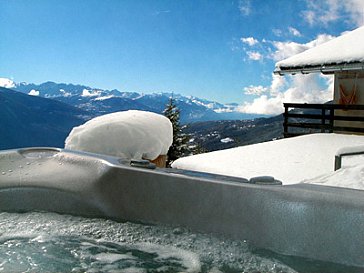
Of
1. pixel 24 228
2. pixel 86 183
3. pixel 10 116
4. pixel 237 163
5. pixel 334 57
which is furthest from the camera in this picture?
pixel 10 116

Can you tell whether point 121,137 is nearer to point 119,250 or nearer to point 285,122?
point 119,250

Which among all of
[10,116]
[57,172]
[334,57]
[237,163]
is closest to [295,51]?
[334,57]

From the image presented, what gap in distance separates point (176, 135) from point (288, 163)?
334 inches

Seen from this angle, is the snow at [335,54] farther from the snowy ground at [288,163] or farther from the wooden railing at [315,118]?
the snowy ground at [288,163]

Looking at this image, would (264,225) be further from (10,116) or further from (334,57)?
(10,116)

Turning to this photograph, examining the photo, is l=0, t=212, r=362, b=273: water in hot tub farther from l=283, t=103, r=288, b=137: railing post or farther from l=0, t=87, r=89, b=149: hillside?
l=0, t=87, r=89, b=149: hillside

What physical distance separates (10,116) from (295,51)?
45.9 m

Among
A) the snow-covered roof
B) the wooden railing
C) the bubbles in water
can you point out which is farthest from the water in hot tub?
the wooden railing

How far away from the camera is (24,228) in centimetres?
180

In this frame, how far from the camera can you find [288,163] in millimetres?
4105

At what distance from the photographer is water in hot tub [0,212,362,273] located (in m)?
1.41

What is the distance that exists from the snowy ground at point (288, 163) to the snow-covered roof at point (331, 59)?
1308 millimetres

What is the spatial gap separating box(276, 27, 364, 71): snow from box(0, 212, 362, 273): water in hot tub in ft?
17.8

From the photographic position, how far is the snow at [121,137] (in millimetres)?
2875
